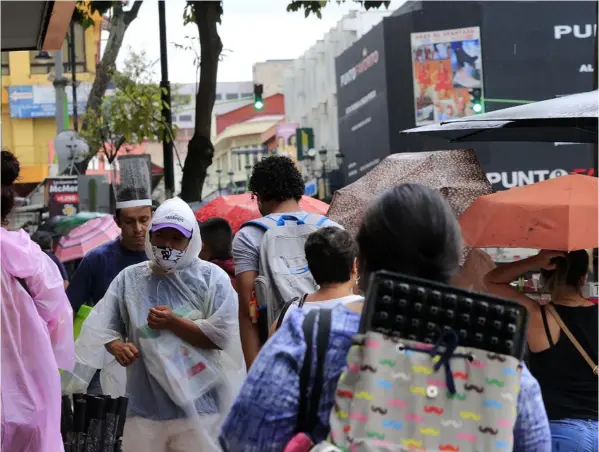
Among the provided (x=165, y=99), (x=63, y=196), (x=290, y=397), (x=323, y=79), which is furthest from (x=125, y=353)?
(x=323, y=79)

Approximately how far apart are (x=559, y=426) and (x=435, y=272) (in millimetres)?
2068

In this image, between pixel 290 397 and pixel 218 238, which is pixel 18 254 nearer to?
pixel 290 397

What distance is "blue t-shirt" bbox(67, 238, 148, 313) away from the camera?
8.30 metres

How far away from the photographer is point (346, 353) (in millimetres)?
3297

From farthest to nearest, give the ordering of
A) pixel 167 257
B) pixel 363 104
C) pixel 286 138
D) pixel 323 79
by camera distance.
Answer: pixel 286 138, pixel 323 79, pixel 363 104, pixel 167 257

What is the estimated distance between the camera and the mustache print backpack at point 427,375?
3.18m

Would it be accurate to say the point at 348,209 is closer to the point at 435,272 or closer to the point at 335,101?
the point at 435,272

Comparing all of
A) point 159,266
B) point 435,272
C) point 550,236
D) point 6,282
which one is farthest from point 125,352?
point 435,272

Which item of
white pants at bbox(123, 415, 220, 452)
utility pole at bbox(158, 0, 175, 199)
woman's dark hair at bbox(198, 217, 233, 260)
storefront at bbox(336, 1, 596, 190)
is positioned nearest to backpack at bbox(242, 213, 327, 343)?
white pants at bbox(123, 415, 220, 452)

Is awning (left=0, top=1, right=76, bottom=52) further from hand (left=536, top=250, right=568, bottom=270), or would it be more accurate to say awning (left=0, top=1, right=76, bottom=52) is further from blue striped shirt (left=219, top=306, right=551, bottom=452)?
blue striped shirt (left=219, top=306, right=551, bottom=452)

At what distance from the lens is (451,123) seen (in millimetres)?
7637

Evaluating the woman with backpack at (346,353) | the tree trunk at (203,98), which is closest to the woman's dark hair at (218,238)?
the woman with backpack at (346,353)

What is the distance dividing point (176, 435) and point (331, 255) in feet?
6.54

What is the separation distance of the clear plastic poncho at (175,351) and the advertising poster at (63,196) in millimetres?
22361
